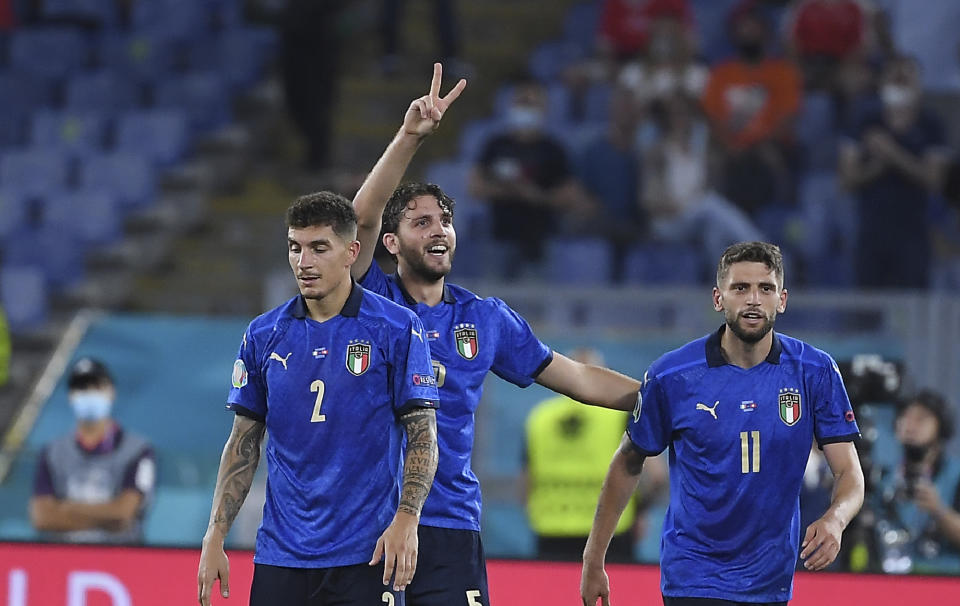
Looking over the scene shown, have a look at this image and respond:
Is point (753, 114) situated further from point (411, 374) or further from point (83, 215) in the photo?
point (411, 374)

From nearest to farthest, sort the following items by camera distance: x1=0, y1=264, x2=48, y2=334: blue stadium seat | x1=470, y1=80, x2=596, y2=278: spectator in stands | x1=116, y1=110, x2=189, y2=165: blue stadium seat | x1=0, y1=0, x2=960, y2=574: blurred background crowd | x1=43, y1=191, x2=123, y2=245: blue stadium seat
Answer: x1=0, y1=0, x2=960, y2=574: blurred background crowd, x1=470, y1=80, x2=596, y2=278: spectator in stands, x1=0, y1=264, x2=48, y2=334: blue stadium seat, x1=43, y1=191, x2=123, y2=245: blue stadium seat, x1=116, y1=110, x2=189, y2=165: blue stadium seat

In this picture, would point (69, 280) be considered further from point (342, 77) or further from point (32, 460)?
point (32, 460)

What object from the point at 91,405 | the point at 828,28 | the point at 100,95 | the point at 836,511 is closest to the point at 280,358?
the point at 836,511

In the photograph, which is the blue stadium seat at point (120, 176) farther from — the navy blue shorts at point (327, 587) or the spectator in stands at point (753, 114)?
the navy blue shorts at point (327, 587)

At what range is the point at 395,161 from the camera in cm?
536

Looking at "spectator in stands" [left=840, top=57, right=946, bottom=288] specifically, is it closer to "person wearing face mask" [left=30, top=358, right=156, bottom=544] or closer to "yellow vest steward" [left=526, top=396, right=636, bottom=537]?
"yellow vest steward" [left=526, top=396, right=636, bottom=537]

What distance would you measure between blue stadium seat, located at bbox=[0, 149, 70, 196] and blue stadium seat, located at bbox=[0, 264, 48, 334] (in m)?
1.04

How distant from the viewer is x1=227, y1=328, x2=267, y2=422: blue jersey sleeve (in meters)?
4.97

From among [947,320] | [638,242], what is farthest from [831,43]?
[947,320]

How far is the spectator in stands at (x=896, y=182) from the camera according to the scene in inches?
413

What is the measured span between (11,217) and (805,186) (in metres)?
5.74

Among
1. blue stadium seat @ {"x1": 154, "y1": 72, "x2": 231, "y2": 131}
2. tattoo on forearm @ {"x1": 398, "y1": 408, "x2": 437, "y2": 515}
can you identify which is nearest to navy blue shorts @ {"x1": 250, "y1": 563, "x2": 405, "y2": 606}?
tattoo on forearm @ {"x1": 398, "y1": 408, "x2": 437, "y2": 515}

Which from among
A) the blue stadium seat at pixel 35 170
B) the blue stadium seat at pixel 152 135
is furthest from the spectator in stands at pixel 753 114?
the blue stadium seat at pixel 35 170

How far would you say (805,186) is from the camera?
11.1 m
